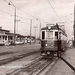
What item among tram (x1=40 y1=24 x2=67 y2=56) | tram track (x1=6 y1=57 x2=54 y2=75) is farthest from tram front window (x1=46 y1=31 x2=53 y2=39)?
tram track (x1=6 y1=57 x2=54 y2=75)

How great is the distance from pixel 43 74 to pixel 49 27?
1085 centimetres

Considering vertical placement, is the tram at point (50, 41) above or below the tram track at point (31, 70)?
above

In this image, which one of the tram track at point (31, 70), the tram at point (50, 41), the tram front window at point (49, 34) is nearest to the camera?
the tram track at point (31, 70)

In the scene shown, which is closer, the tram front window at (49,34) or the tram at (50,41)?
the tram at (50,41)

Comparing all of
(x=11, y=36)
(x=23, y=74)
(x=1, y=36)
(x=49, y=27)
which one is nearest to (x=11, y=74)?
(x=23, y=74)

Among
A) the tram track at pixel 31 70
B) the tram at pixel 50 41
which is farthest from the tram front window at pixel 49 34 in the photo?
the tram track at pixel 31 70

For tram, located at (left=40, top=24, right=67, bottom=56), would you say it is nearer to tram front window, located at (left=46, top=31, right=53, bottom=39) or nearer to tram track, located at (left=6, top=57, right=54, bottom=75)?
tram front window, located at (left=46, top=31, right=53, bottom=39)

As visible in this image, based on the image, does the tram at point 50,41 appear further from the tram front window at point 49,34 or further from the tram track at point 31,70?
the tram track at point 31,70

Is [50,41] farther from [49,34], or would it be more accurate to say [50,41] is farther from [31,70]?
[31,70]

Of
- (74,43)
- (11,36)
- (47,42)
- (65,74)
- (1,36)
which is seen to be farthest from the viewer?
(11,36)

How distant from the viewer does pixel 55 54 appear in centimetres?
2064

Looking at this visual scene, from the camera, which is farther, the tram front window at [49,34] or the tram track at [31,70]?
the tram front window at [49,34]

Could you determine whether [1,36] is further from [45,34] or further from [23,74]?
[23,74]

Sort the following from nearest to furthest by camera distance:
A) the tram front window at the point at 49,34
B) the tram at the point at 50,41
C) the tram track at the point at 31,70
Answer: the tram track at the point at 31,70 < the tram at the point at 50,41 < the tram front window at the point at 49,34
